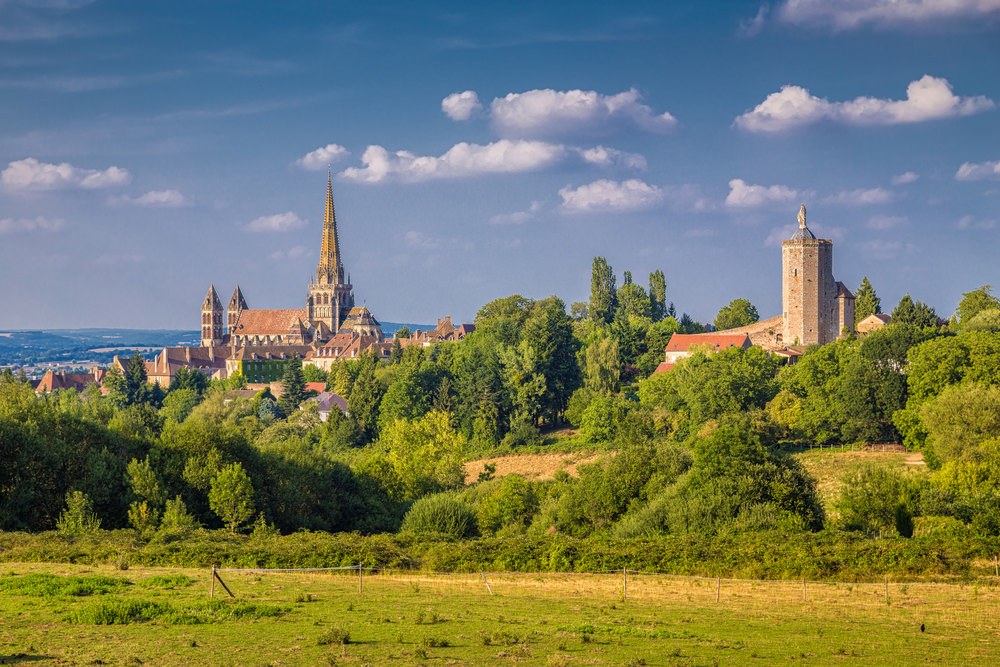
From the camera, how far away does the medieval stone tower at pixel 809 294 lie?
4107 inches

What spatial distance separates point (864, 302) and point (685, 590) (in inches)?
3477

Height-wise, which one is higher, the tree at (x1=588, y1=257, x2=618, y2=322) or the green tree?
the tree at (x1=588, y1=257, x2=618, y2=322)

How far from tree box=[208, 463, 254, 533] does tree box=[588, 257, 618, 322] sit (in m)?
88.3

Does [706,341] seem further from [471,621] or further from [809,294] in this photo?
[471,621]

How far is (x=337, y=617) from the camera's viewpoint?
70.4 ft

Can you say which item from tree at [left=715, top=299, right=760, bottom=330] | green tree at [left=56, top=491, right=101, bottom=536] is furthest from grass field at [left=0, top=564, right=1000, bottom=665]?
tree at [left=715, top=299, right=760, bottom=330]

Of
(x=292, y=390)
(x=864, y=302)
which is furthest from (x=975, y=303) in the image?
(x=292, y=390)

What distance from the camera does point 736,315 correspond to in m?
128

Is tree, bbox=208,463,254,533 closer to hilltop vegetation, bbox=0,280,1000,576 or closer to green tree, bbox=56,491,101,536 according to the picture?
hilltop vegetation, bbox=0,280,1000,576

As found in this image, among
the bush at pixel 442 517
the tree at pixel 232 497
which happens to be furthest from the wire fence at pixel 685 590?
the tree at pixel 232 497

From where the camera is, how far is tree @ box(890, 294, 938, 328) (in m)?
94.2

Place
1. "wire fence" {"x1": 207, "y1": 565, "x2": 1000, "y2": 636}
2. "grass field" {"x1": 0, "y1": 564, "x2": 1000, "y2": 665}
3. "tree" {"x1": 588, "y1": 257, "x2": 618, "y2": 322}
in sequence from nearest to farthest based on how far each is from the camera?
"grass field" {"x1": 0, "y1": 564, "x2": 1000, "y2": 665}, "wire fence" {"x1": 207, "y1": 565, "x2": 1000, "y2": 636}, "tree" {"x1": 588, "y1": 257, "x2": 618, "y2": 322}

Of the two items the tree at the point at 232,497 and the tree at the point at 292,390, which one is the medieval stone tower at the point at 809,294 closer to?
the tree at the point at 292,390

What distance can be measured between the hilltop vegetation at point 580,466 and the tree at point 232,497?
0.08m
